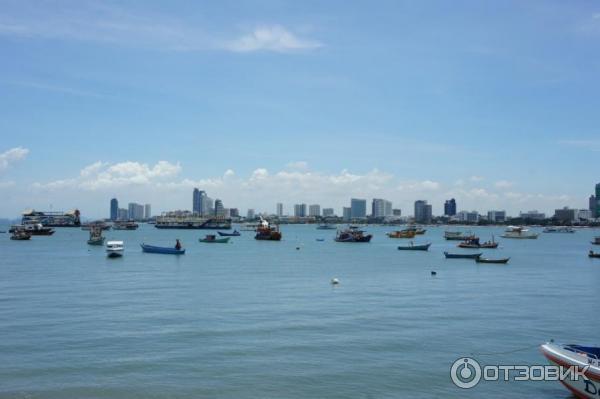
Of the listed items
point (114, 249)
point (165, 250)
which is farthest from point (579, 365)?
point (165, 250)

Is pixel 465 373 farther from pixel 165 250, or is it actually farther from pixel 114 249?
pixel 165 250

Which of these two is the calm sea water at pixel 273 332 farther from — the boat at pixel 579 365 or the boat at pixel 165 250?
the boat at pixel 165 250

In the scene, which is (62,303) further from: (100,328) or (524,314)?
(524,314)

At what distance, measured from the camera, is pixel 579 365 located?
60.5 feet

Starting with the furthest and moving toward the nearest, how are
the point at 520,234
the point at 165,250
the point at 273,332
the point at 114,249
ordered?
the point at 520,234 < the point at 165,250 < the point at 114,249 < the point at 273,332

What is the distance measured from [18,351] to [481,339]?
1995 centimetres

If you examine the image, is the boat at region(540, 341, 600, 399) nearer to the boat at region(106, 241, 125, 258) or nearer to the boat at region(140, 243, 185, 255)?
the boat at region(106, 241, 125, 258)

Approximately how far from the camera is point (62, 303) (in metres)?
37.4

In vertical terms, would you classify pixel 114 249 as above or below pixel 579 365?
above

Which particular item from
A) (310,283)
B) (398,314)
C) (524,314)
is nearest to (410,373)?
(398,314)

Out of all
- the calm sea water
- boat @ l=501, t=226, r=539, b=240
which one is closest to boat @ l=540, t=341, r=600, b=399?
the calm sea water

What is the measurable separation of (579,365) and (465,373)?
4.47m

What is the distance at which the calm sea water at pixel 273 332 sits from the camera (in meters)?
20.6

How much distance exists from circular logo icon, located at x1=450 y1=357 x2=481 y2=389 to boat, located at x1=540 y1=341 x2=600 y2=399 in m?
2.62
